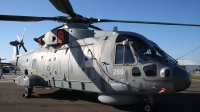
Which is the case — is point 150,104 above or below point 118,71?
below

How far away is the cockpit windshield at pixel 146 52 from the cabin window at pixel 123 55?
Result: 0.26 meters

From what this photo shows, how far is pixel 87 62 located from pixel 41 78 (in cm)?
383

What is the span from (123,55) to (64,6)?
9.99 ft

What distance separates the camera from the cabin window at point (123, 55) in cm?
664

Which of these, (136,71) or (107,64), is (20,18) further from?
(136,71)

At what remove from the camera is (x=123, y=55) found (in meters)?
6.81

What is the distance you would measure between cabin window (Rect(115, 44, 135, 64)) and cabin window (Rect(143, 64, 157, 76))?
555 mm

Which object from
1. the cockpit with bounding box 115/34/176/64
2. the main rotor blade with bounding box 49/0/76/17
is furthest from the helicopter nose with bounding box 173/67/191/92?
the main rotor blade with bounding box 49/0/76/17

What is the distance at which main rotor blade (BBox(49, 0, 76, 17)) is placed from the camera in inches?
273

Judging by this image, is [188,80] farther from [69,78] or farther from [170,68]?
[69,78]

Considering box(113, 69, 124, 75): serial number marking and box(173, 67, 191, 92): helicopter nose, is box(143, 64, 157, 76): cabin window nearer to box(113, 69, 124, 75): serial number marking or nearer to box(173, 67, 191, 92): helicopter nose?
box(173, 67, 191, 92): helicopter nose

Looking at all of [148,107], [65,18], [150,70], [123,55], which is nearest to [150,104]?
[148,107]

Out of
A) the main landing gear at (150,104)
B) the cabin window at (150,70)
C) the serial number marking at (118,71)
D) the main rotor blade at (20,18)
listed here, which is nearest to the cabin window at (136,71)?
the cabin window at (150,70)

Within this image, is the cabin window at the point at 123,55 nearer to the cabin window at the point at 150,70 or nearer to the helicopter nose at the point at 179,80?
the cabin window at the point at 150,70
